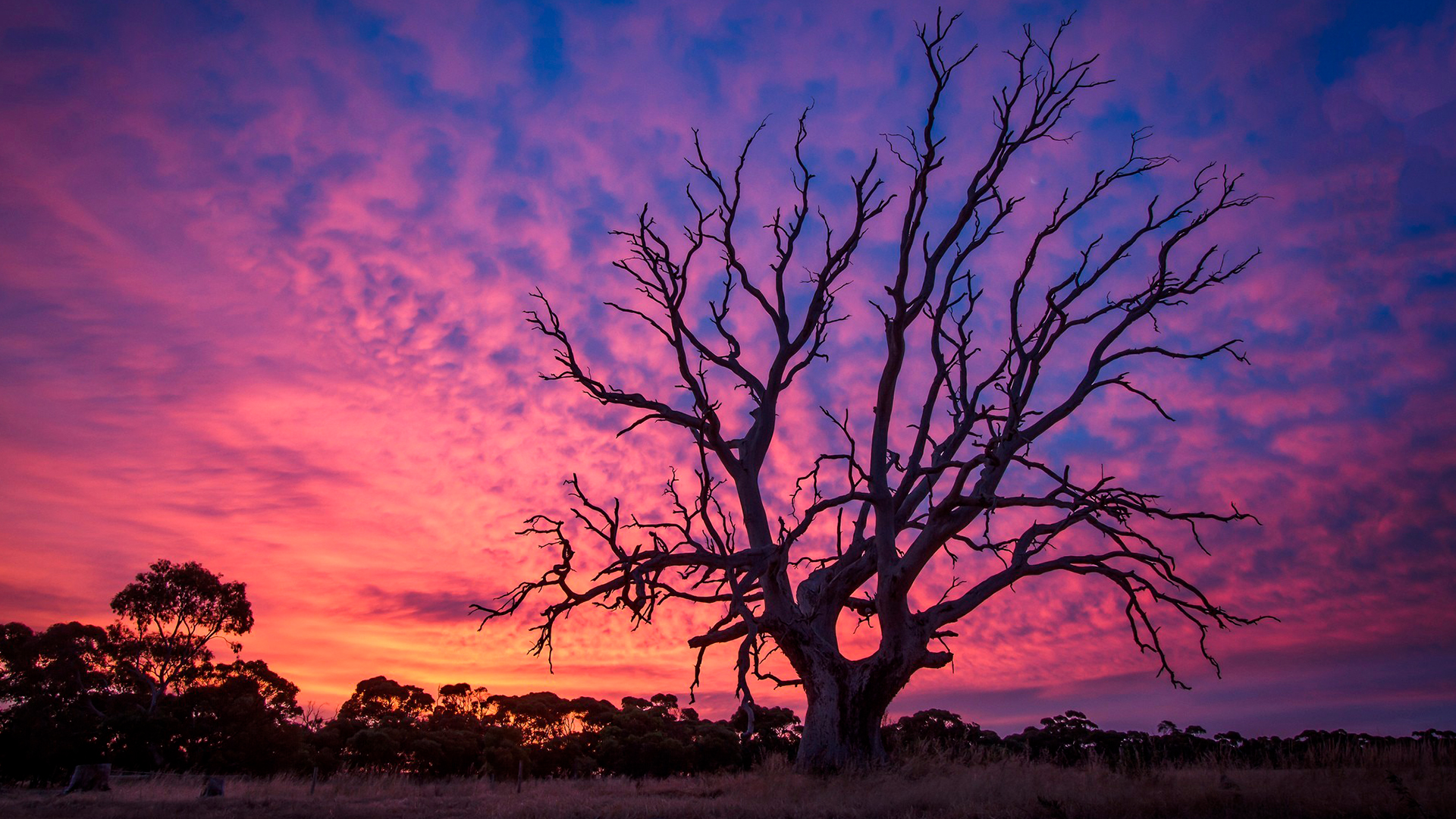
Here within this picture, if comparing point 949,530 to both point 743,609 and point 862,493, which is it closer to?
point 862,493

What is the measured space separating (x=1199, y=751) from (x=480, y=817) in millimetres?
16165

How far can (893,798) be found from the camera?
40.1 ft

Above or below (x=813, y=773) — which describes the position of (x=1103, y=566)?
above

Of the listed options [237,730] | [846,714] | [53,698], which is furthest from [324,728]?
[846,714]

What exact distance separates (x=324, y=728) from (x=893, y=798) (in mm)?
22367

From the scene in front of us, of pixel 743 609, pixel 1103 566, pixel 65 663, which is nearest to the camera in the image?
pixel 743 609

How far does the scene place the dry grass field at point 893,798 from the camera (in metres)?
10.8

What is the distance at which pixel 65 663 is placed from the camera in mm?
28578

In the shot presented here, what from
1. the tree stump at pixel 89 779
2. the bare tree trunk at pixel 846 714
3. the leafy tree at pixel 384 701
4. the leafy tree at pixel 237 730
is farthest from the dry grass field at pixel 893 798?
the leafy tree at pixel 384 701

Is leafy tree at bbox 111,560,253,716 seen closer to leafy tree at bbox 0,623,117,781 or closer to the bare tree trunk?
leafy tree at bbox 0,623,117,781

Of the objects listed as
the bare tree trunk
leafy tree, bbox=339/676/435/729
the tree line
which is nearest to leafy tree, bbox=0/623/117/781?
the tree line

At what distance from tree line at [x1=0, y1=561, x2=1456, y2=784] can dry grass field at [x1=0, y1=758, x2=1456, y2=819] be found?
3084 millimetres

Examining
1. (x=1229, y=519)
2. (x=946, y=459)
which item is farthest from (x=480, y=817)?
(x=1229, y=519)

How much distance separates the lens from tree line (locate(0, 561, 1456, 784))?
873 inches
